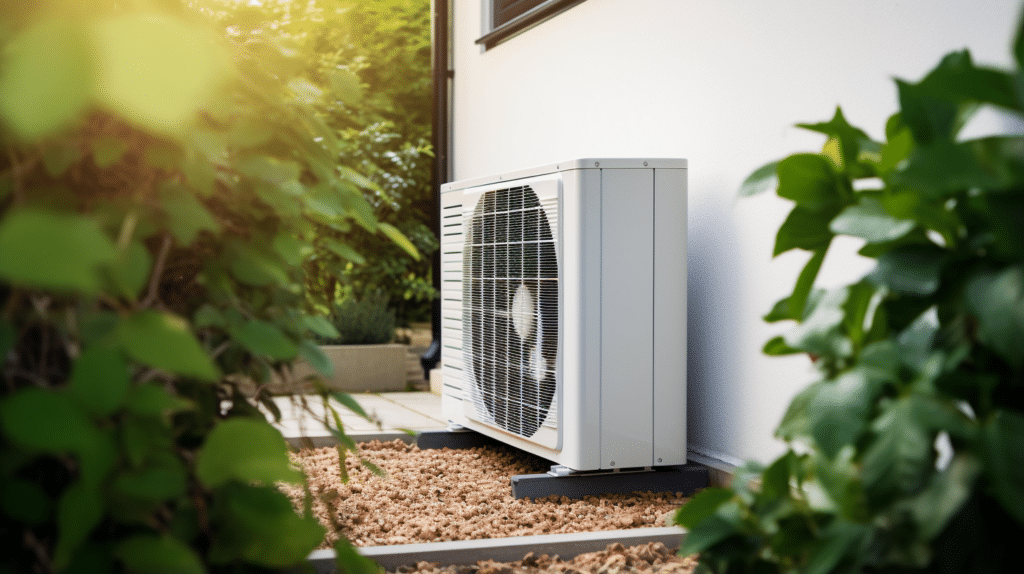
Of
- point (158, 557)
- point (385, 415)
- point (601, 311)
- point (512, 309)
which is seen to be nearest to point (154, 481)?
point (158, 557)

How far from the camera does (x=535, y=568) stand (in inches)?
69.7

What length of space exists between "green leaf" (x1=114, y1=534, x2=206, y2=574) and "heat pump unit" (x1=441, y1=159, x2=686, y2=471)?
5.94ft

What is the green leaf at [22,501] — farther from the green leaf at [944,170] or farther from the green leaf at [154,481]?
the green leaf at [944,170]

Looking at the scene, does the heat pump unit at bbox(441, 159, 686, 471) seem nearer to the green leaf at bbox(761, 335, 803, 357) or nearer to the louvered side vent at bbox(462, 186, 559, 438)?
the louvered side vent at bbox(462, 186, 559, 438)

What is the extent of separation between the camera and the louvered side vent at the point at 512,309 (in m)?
2.50

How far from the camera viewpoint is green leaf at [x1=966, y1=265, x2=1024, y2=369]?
2.30 ft

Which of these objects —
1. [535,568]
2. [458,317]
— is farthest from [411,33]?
[535,568]

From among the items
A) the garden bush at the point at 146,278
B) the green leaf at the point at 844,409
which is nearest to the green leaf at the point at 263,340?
the garden bush at the point at 146,278

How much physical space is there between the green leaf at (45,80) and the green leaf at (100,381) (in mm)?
149

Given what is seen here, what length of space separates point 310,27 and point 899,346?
279 inches

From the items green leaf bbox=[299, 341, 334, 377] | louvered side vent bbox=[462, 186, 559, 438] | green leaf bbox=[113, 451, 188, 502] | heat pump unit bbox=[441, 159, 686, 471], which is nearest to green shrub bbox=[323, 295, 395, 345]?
louvered side vent bbox=[462, 186, 559, 438]

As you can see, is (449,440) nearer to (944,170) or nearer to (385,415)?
(385,415)

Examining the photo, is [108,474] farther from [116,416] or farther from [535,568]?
[535,568]

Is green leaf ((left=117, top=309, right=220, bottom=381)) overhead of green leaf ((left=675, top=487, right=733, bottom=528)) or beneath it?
overhead
